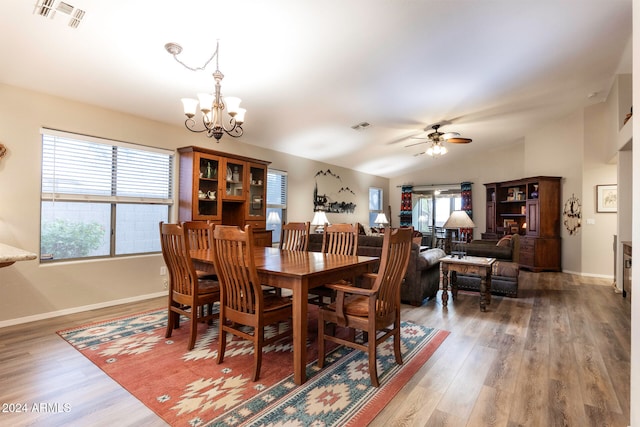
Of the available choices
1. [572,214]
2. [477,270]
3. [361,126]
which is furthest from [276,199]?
[572,214]

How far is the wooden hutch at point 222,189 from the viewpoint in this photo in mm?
4297

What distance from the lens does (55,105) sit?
340 centimetres

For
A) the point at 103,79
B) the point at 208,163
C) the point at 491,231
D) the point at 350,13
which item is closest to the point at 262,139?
the point at 208,163

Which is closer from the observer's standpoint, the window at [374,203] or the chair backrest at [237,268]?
the chair backrest at [237,268]

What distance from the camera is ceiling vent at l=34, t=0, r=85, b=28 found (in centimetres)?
223

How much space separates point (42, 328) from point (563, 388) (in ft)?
14.6

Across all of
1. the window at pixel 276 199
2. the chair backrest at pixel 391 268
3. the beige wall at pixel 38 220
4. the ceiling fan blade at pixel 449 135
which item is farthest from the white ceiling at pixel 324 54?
the chair backrest at pixel 391 268

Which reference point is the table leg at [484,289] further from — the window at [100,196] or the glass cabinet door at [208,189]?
the window at [100,196]

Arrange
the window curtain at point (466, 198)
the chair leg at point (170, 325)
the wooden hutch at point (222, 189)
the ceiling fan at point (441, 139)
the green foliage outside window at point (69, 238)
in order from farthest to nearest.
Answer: the window curtain at point (466, 198) < the ceiling fan at point (441, 139) < the wooden hutch at point (222, 189) < the green foliage outside window at point (69, 238) < the chair leg at point (170, 325)

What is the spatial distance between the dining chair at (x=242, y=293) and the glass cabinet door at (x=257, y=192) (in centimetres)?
280

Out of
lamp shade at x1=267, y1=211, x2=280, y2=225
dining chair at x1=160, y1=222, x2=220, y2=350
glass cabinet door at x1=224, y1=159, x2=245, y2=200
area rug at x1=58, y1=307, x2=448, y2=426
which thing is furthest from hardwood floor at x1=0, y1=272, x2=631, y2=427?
lamp shade at x1=267, y1=211, x2=280, y2=225

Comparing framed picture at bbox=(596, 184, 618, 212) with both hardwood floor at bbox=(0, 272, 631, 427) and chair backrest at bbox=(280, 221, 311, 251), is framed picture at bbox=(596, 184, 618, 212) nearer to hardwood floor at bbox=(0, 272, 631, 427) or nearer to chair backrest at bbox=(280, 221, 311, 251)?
hardwood floor at bbox=(0, 272, 631, 427)

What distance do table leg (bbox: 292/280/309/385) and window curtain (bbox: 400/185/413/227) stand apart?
27.1 ft

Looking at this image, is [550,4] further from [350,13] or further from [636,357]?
[636,357]
